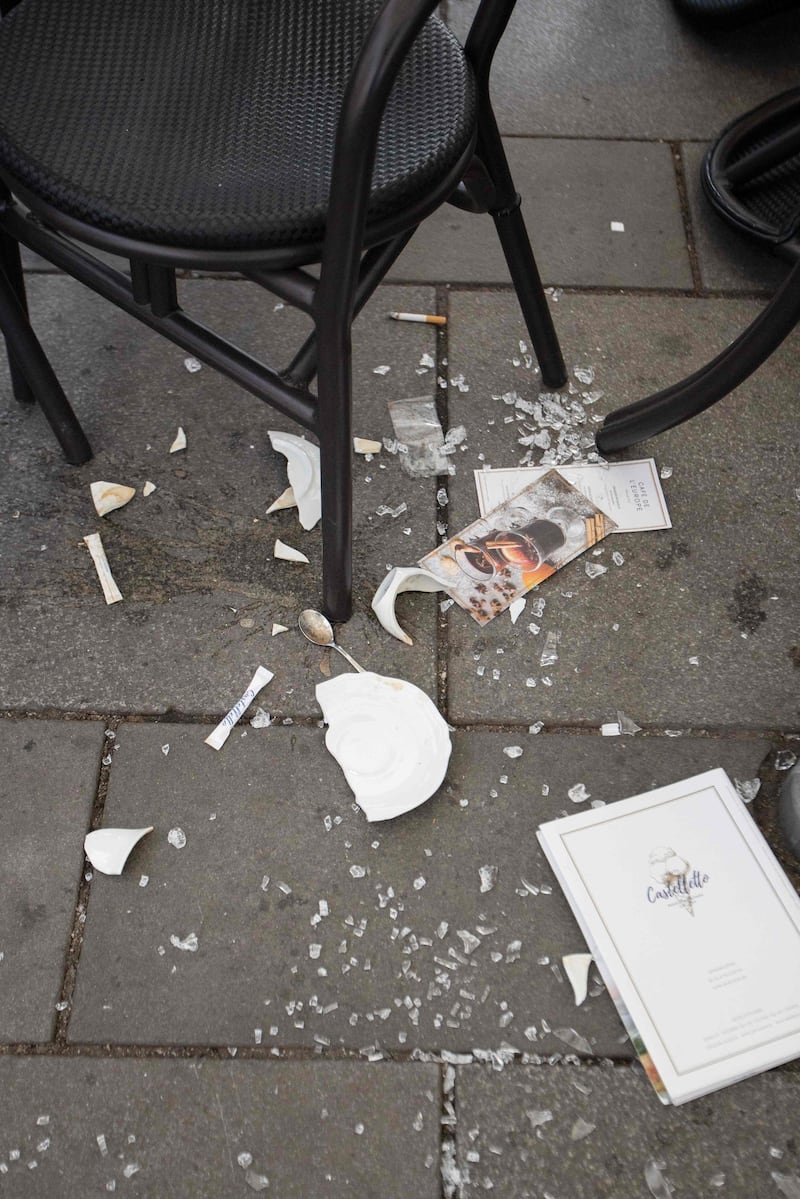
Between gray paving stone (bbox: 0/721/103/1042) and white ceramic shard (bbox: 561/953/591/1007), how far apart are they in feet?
1.96

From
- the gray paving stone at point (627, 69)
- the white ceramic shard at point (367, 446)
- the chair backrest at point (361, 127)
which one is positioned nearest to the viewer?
the chair backrest at point (361, 127)

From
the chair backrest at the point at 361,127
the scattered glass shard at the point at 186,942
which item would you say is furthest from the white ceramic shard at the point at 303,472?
the scattered glass shard at the point at 186,942

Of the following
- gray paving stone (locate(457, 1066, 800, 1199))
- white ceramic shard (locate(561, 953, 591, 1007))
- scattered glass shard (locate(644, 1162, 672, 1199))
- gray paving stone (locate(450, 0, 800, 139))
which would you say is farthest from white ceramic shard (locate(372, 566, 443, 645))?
gray paving stone (locate(450, 0, 800, 139))

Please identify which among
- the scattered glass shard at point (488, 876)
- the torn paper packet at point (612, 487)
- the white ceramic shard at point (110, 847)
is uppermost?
the torn paper packet at point (612, 487)

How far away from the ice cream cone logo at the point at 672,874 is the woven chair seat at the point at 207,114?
82cm

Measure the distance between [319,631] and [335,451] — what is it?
333mm

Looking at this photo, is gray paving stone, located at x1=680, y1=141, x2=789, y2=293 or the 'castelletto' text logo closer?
the 'castelletto' text logo

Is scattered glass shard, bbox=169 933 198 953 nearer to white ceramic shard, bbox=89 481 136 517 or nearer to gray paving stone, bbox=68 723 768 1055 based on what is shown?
gray paving stone, bbox=68 723 768 1055

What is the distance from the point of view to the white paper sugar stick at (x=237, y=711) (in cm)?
129

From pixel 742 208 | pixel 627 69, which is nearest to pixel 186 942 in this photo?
pixel 742 208

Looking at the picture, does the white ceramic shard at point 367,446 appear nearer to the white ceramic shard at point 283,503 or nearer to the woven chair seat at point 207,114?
the white ceramic shard at point 283,503

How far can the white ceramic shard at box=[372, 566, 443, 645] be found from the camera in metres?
1.35

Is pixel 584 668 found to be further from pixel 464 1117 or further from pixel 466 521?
pixel 464 1117

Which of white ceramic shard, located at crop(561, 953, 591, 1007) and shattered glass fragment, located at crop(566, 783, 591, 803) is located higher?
shattered glass fragment, located at crop(566, 783, 591, 803)
